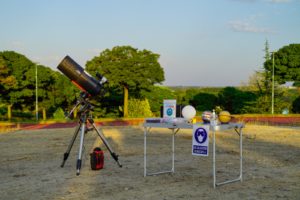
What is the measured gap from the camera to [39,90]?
4209 cm

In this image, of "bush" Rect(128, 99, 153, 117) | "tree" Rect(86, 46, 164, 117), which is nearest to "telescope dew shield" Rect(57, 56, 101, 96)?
"bush" Rect(128, 99, 153, 117)

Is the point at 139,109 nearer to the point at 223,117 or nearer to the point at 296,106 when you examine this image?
the point at 296,106

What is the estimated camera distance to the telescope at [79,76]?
341 inches

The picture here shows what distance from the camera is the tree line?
38.4m

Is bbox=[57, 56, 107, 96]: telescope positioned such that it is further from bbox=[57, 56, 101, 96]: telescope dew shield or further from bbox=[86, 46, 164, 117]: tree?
bbox=[86, 46, 164, 117]: tree

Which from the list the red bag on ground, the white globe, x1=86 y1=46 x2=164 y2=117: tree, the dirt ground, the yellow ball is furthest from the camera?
x1=86 y1=46 x2=164 y2=117: tree

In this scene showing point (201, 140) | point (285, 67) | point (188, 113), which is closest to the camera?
point (201, 140)

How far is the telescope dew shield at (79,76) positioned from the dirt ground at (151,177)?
178 cm

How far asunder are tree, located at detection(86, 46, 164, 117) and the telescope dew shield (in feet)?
95.1

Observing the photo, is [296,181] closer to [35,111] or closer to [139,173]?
[139,173]

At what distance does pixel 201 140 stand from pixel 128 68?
31994 mm

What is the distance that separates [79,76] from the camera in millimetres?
8656

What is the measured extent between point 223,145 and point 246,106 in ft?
91.1

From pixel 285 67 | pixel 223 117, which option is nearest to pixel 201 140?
pixel 223 117
